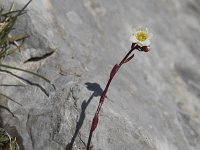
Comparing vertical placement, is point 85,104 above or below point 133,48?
below

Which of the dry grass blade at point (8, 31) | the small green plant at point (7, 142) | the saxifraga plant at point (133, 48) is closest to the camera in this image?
the saxifraga plant at point (133, 48)

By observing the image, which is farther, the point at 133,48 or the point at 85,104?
the point at 85,104

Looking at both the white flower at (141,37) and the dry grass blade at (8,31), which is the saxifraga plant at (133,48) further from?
the dry grass blade at (8,31)

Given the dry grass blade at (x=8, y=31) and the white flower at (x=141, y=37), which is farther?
the dry grass blade at (x=8, y=31)

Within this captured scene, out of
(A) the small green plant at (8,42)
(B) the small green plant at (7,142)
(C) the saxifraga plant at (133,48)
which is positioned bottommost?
(B) the small green plant at (7,142)

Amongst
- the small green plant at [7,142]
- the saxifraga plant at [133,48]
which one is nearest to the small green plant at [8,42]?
the small green plant at [7,142]

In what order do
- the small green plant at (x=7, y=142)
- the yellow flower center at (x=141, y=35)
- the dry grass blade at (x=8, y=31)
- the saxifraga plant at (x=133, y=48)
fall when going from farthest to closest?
1. the dry grass blade at (x=8, y=31)
2. the small green plant at (x=7, y=142)
3. the yellow flower center at (x=141, y=35)
4. the saxifraga plant at (x=133, y=48)

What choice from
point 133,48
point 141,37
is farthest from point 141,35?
point 133,48

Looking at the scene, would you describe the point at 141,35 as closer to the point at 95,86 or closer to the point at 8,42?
the point at 95,86
